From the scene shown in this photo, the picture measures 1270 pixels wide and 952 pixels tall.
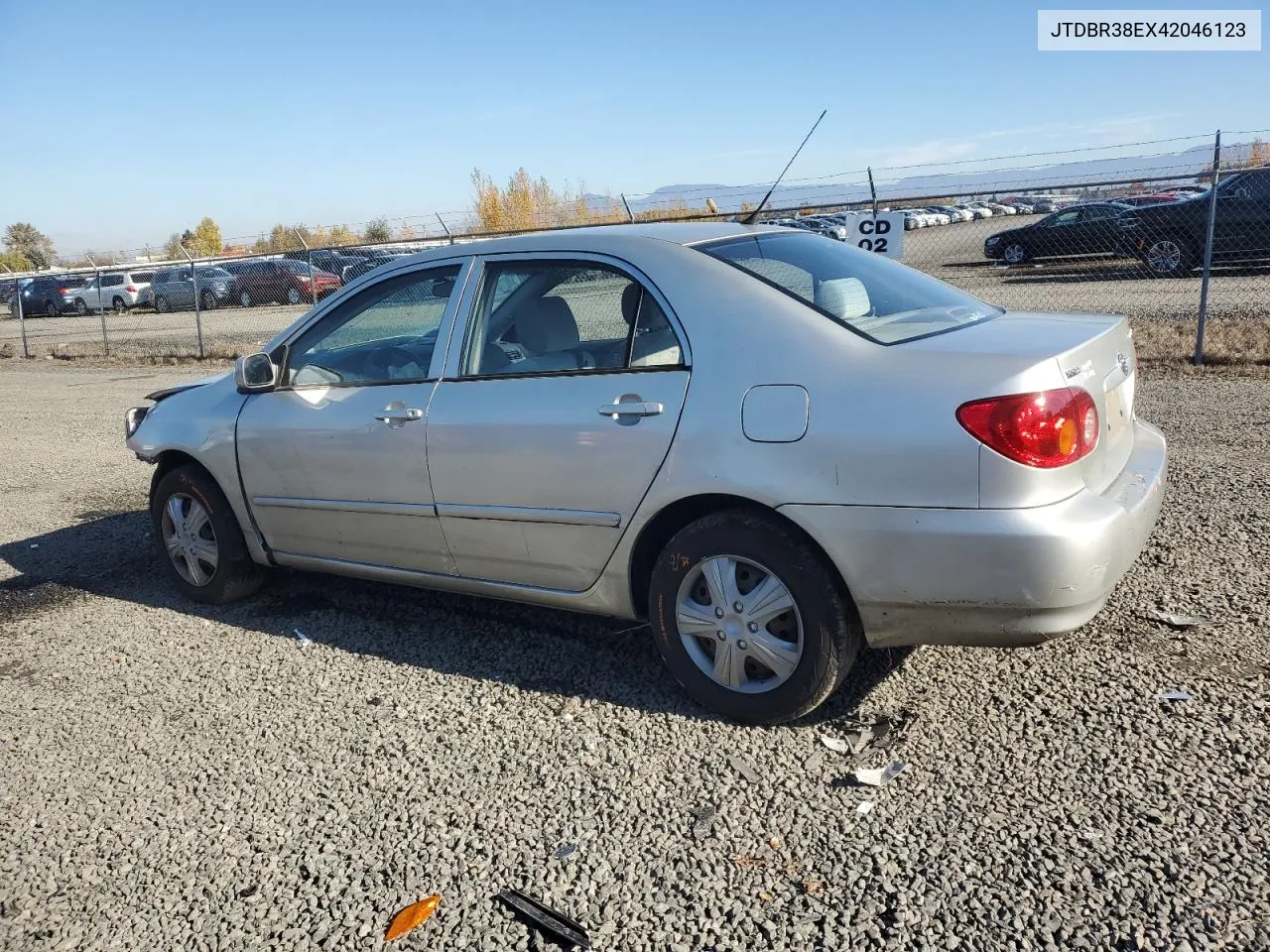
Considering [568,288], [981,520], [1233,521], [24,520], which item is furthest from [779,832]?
[24,520]

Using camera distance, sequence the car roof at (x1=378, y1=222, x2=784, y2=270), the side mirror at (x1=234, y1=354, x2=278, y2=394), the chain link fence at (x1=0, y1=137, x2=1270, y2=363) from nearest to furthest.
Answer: the car roof at (x1=378, y1=222, x2=784, y2=270) < the side mirror at (x1=234, y1=354, x2=278, y2=394) < the chain link fence at (x1=0, y1=137, x2=1270, y2=363)

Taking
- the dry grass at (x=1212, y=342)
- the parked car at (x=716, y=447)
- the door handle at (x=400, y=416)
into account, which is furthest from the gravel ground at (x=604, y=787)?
the dry grass at (x=1212, y=342)

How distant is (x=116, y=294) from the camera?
33531mm

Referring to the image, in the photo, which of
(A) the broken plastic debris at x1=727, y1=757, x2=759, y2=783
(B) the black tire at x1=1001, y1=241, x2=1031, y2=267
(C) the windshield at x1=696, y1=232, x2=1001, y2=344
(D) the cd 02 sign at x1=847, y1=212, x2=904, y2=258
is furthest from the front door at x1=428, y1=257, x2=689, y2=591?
(B) the black tire at x1=1001, y1=241, x2=1031, y2=267

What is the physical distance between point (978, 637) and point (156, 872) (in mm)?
2503

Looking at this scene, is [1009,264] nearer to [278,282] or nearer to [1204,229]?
[1204,229]

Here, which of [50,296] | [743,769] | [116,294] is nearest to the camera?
[743,769]

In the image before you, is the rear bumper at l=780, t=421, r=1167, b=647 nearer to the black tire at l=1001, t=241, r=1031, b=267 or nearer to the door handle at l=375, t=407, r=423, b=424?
the door handle at l=375, t=407, r=423, b=424

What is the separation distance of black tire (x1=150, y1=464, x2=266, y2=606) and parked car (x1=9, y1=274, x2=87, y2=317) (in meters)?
34.7

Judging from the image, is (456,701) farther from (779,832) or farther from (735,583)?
(779,832)

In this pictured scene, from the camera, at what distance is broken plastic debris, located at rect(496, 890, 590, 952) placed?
2520mm

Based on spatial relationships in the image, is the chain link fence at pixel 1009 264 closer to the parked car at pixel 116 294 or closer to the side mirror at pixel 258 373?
the parked car at pixel 116 294

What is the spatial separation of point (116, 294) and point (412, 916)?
35.7m

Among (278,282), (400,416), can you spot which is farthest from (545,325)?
(278,282)
